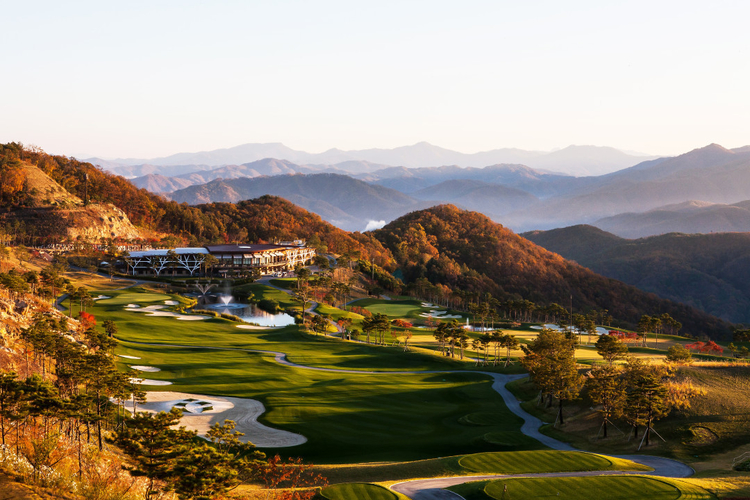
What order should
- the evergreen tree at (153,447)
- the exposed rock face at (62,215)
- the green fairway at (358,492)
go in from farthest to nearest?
1. the exposed rock face at (62,215)
2. the green fairway at (358,492)
3. the evergreen tree at (153,447)

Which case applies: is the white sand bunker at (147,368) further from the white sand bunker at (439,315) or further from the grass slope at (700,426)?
the white sand bunker at (439,315)

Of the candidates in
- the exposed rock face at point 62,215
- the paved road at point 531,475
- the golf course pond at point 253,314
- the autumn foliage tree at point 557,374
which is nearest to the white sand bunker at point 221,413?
the paved road at point 531,475

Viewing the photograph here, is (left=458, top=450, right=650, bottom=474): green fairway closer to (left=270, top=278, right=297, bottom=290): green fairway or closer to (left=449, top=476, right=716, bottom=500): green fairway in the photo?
(left=449, top=476, right=716, bottom=500): green fairway

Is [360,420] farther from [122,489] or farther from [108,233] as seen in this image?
[108,233]

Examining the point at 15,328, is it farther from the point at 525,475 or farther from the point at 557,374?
the point at 557,374

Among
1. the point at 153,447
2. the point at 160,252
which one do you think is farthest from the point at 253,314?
the point at 153,447

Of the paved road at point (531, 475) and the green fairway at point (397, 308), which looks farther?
the green fairway at point (397, 308)

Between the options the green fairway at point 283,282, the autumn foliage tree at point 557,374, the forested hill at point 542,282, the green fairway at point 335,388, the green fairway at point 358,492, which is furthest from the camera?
the forested hill at point 542,282

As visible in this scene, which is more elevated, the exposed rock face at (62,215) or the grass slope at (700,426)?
the exposed rock face at (62,215)
